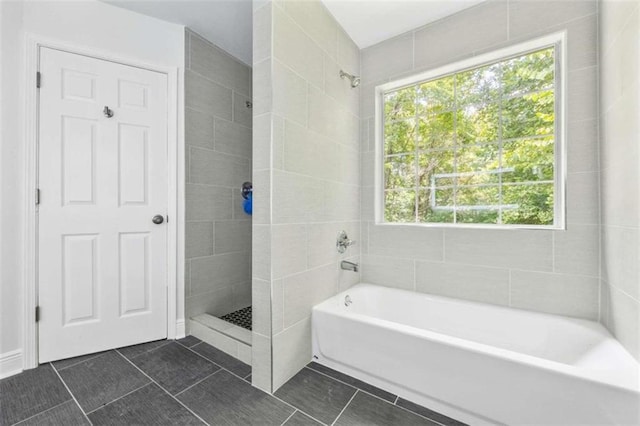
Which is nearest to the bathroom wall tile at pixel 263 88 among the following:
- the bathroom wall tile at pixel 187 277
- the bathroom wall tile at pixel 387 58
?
the bathroom wall tile at pixel 387 58

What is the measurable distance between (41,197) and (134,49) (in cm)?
122

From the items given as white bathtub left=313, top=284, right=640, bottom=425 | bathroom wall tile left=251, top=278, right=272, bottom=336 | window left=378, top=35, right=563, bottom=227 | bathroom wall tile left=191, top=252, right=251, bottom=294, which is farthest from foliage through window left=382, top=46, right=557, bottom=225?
bathroom wall tile left=191, top=252, right=251, bottom=294

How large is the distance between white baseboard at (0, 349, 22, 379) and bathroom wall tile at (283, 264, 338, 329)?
1.62 m

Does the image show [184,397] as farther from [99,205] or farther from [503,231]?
[503,231]

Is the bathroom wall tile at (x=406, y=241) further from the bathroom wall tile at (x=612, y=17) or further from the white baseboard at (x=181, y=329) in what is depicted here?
the white baseboard at (x=181, y=329)

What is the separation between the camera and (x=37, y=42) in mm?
1660

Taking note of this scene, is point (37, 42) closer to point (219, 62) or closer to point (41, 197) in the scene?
point (41, 197)

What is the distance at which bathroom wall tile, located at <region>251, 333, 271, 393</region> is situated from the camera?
147 cm

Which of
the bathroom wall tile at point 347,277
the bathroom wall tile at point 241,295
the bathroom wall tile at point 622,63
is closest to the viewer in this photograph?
the bathroom wall tile at point 622,63

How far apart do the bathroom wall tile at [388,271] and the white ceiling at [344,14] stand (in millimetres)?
1823

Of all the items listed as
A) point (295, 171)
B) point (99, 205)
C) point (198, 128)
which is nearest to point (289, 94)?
point (295, 171)

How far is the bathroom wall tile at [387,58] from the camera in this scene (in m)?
2.12

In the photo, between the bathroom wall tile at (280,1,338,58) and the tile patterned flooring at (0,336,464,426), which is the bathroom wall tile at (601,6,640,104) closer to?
the bathroom wall tile at (280,1,338,58)

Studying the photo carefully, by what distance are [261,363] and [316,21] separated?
2.19 m
